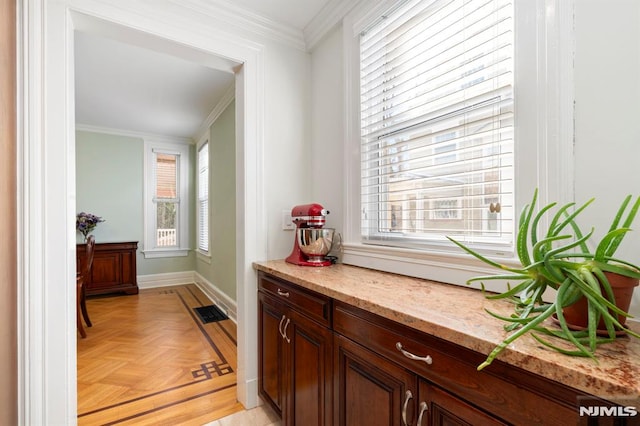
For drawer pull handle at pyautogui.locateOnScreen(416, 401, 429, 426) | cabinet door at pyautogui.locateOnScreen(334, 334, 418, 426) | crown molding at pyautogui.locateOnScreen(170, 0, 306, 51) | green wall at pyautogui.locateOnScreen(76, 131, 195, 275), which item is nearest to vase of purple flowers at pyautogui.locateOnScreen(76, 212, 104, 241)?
green wall at pyautogui.locateOnScreen(76, 131, 195, 275)

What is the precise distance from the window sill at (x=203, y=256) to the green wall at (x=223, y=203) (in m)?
0.09

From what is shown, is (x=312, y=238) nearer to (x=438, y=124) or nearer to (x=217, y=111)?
(x=438, y=124)

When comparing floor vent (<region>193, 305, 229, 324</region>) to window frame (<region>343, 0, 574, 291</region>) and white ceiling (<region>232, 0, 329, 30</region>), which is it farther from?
white ceiling (<region>232, 0, 329, 30</region>)

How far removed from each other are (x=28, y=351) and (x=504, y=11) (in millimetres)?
2571

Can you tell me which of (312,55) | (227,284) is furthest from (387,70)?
(227,284)

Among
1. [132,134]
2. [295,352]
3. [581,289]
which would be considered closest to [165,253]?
[132,134]

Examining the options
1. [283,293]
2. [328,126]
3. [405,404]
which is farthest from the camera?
[328,126]

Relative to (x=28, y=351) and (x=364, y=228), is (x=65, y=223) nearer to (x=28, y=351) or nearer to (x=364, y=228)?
(x=28, y=351)

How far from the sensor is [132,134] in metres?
4.89

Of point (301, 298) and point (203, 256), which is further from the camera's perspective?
point (203, 256)

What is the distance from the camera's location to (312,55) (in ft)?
7.66

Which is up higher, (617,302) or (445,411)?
(617,302)

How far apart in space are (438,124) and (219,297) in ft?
11.4

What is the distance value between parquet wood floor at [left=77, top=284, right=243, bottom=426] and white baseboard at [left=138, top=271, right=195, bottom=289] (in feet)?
3.60
